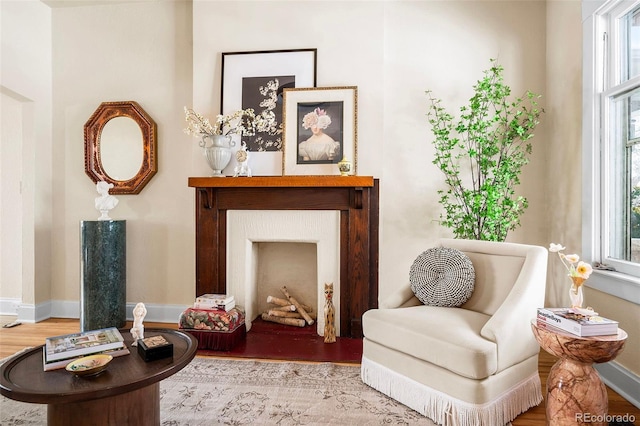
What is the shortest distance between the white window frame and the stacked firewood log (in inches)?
84.2

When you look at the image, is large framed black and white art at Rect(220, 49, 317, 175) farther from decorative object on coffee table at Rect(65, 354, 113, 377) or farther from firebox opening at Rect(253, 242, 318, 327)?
decorative object on coffee table at Rect(65, 354, 113, 377)

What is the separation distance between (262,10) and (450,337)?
309 centimetres

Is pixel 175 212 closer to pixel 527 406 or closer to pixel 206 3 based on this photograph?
pixel 206 3

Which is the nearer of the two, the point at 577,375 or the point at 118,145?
the point at 577,375

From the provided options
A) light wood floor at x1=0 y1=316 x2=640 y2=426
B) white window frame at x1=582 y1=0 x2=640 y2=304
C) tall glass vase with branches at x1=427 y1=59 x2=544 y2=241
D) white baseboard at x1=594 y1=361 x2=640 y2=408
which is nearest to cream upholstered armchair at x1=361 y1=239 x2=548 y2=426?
light wood floor at x1=0 y1=316 x2=640 y2=426

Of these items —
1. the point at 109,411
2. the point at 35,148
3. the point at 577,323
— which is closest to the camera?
the point at 109,411

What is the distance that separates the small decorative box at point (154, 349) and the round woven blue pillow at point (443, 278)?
1477 millimetres

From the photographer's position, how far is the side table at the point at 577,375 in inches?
60.2

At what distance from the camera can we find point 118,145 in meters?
3.58

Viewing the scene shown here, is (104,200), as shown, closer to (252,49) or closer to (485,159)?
(252,49)

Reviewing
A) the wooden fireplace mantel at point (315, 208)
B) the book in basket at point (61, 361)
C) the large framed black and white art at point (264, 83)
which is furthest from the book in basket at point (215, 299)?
the book in basket at point (61, 361)

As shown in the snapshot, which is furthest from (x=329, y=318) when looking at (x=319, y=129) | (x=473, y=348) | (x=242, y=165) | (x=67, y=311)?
(x=67, y=311)

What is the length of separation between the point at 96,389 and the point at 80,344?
1.31 ft

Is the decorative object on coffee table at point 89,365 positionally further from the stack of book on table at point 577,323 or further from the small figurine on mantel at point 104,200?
the small figurine on mantel at point 104,200
